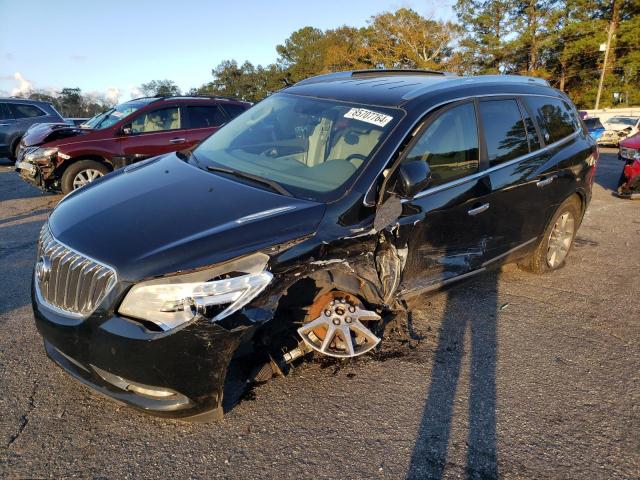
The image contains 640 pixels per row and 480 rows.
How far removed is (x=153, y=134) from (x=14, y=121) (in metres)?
6.63

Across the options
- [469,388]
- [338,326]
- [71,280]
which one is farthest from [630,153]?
[71,280]

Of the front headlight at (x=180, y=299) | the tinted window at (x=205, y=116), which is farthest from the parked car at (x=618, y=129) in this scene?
the front headlight at (x=180, y=299)

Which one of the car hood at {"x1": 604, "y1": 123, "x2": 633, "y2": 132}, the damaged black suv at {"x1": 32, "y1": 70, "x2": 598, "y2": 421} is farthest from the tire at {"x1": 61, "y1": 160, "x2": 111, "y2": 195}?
the car hood at {"x1": 604, "y1": 123, "x2": 633, "y2": 132}

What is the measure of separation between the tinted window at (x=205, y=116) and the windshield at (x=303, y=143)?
15.8 feet

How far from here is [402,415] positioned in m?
2.80

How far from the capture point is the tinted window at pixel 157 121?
815 cm

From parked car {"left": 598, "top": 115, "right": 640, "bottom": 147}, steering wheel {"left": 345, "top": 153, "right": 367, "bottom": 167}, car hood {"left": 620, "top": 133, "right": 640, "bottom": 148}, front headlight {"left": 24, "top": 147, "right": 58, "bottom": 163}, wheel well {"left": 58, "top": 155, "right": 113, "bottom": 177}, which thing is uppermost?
steering wheel {"left": 345, "top": 153, "right": 367, "bottom": 167}

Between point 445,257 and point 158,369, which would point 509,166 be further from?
point 158,369

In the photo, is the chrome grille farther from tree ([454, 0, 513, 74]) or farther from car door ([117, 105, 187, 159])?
tree ([454, 0, 513, 74])

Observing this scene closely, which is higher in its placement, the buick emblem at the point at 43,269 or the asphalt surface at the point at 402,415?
the buick emblem at the point at 43,269

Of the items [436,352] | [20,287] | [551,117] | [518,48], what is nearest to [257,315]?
[436,352]

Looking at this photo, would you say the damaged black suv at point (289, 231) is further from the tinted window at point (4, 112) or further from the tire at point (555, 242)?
the tinted window at point (4, 112)

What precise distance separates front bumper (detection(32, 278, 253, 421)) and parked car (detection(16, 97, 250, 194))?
18.4 ft

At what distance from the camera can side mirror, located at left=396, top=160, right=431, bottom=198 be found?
2945 millimetres
